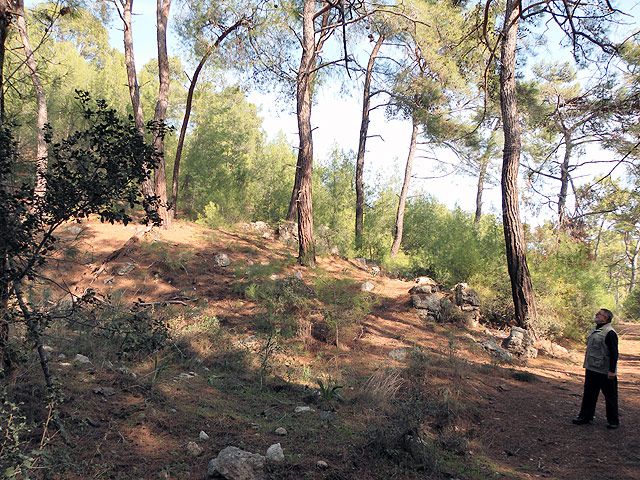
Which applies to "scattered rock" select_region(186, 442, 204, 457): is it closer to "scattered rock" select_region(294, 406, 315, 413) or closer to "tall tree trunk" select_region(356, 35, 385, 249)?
"scattered rock" select_region(294, 406, 315, 413)

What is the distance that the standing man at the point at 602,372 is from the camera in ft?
17.8

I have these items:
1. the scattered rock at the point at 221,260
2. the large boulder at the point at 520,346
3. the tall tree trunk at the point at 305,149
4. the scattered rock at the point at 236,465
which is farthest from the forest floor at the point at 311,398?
the tall tree trunk at the point at 305,149

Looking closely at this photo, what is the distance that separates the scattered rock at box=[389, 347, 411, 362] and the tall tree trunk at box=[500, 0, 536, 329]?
12.4 feet

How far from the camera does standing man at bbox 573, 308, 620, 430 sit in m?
5.44

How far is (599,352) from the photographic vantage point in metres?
5.57

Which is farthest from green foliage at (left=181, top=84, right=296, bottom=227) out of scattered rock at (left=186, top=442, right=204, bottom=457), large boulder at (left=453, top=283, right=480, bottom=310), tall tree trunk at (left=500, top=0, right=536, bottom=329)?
scattered rock at (left=186, top=442, right=204, bottom=457)

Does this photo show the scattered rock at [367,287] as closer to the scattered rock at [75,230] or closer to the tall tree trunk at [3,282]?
the scattered rock at [75,230]

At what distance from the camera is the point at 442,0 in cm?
1433

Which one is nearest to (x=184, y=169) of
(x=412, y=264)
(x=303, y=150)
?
(x=303, y=150)

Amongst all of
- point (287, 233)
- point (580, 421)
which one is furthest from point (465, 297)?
point (287, 233)

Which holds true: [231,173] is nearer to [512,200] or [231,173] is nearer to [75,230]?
[75,230]

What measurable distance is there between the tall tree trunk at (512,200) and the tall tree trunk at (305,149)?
4.91m

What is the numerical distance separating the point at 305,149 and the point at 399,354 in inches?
261

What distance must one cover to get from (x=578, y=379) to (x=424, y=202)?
16.1 metres
